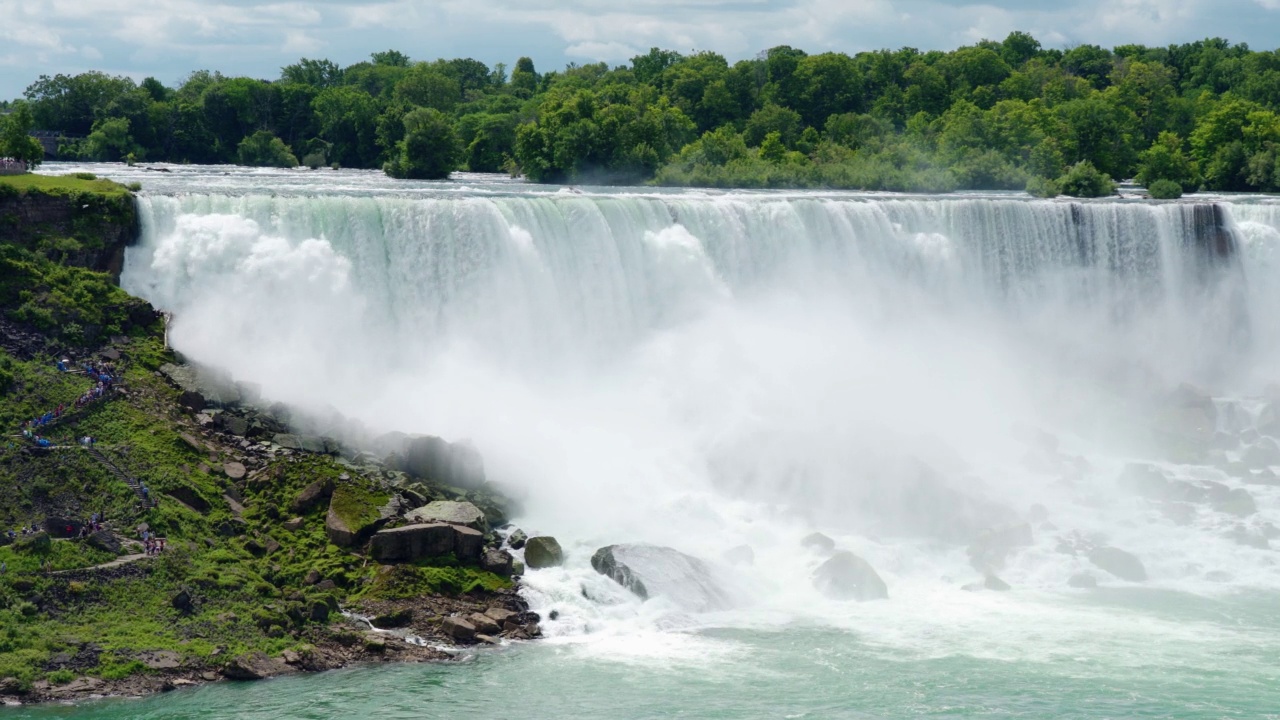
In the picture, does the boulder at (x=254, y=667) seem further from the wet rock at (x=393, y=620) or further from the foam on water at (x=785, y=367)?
the foam on water at (x=785, y=367)

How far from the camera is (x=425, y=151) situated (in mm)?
65875

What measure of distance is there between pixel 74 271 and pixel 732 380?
1555 centimetres

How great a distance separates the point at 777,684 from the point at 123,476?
12454mm

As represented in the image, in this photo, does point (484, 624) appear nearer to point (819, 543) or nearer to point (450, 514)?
point (450, 514)

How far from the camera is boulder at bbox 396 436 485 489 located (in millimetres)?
30250

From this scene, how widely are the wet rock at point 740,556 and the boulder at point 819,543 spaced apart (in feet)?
4.22

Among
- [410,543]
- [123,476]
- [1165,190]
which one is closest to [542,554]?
[410,543]

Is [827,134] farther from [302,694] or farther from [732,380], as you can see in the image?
[302,694]

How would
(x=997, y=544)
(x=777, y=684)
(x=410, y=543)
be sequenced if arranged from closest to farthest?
(x=777, y=684) → (x=410, y=543) → (x=997, y=544)

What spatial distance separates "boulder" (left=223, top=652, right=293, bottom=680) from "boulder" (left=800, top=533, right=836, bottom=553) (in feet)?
36.9

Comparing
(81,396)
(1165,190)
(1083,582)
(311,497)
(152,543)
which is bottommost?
(1083,582)

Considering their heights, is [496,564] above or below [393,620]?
above

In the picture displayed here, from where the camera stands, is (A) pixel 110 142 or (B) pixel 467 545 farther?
(A) pixel 110 142

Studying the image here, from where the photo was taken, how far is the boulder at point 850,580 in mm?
28297
